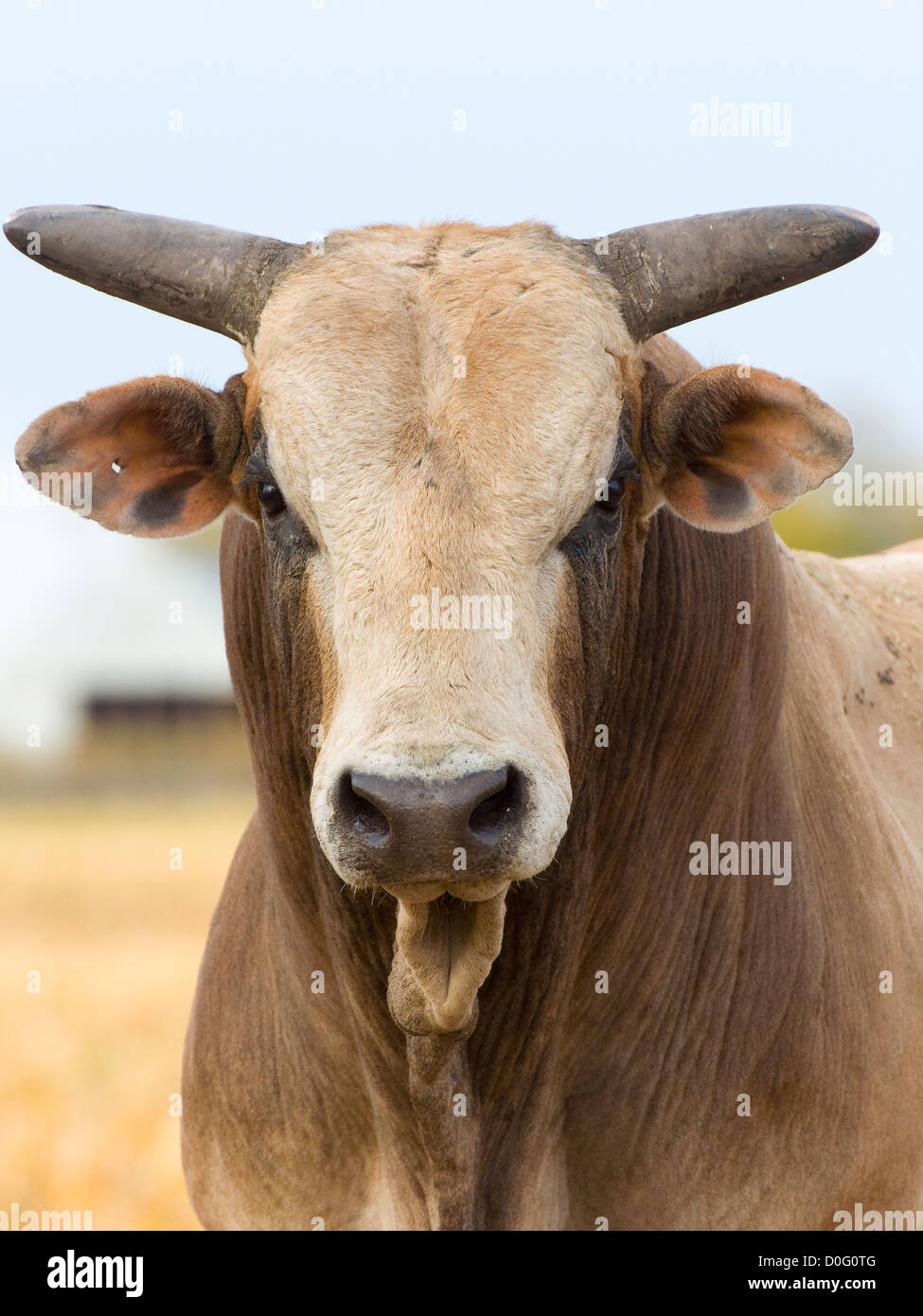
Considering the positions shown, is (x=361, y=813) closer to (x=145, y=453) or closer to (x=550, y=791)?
(x=550, y=791)

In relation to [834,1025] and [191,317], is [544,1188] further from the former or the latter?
[191,317]

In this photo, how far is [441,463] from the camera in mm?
4055

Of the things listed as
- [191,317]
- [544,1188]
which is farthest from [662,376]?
[544,1188]

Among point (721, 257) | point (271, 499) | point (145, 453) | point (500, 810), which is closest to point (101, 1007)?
point (145, 453)

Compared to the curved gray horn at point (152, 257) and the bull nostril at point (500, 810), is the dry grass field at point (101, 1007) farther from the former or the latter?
the bull nostril at point (500, 810)

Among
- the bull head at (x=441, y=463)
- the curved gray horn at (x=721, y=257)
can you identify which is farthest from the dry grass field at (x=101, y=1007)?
the curved gray horn at (x=721, y=257)

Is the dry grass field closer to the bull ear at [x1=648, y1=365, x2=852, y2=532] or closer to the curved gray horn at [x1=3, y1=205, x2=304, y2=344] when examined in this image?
the curved gray horn at [x1=3, y1=205, x2=304, y2=344]

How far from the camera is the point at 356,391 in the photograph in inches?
167

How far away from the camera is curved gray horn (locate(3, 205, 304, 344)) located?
4.79 m

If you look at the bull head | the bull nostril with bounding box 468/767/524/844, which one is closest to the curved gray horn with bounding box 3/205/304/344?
the bull head

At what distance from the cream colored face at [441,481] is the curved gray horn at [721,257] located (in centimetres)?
10

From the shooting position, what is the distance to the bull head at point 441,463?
375 cm

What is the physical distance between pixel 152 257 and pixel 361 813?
203 cm

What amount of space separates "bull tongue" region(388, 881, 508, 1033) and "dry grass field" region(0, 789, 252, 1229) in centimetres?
308
